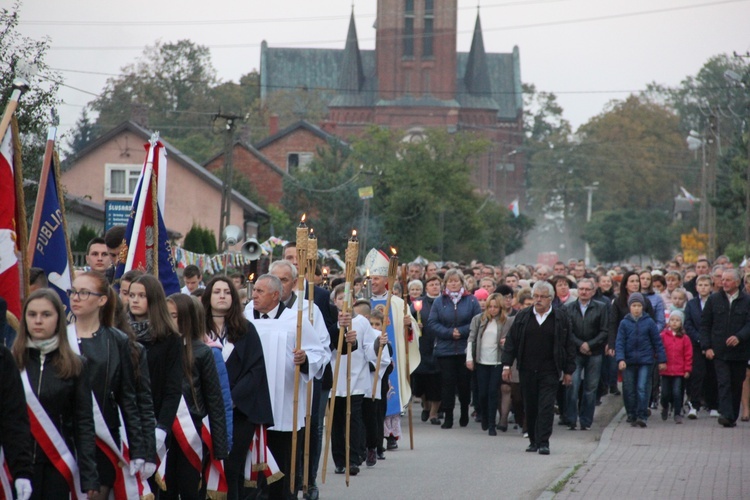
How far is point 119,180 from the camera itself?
54781 mm

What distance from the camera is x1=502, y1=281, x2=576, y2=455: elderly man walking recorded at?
46.7 ft

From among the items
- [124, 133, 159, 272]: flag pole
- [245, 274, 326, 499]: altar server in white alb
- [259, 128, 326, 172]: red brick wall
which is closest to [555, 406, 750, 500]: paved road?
[245, 274, 326, 499]: altar server in white alb

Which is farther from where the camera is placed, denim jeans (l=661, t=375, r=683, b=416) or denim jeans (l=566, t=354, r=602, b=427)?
denim jeans (l=661, t=375, r=683, b=416)

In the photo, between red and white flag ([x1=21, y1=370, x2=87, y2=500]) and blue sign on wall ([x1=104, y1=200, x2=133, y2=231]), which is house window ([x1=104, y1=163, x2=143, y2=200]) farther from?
red and white flag ([x1=21, y1=370, x2=87, y2=500])

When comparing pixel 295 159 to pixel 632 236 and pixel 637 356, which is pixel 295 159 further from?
pixel 637 356

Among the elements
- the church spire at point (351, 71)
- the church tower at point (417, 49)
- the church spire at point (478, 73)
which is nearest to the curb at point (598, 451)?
the church tower at point (417, 49)

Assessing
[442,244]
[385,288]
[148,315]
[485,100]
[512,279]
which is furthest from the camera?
[485,100]

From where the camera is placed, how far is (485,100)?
11325 cm

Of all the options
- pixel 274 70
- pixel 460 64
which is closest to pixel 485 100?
pixel 460 64

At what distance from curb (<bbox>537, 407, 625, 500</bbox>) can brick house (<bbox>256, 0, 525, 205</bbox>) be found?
77.4m

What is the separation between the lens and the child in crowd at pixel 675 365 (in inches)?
685

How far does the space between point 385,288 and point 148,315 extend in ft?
24.8

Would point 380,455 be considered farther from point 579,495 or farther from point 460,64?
point 460,64

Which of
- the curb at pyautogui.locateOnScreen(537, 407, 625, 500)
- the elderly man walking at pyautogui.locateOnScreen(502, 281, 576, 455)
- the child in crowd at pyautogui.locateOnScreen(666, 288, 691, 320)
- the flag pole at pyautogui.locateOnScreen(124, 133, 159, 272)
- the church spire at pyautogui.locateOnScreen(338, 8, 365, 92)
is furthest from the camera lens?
the church spire at pyautogui.locateOnScreen(338, 8, 365, 92)
